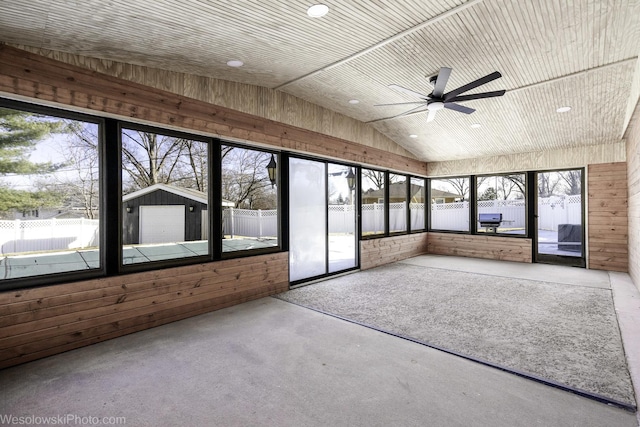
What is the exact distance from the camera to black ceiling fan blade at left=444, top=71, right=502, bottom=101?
11.1 feet

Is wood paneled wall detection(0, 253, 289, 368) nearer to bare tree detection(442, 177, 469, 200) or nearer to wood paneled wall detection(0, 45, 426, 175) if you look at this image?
wood paneled wall detection(0, 45, 426, 175)

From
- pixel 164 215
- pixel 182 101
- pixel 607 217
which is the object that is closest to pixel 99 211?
pixel 164 215

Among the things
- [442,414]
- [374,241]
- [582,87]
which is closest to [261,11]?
[442,414]

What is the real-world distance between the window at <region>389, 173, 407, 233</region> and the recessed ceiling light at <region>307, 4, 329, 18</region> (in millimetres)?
5099

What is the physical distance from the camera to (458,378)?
2457mm

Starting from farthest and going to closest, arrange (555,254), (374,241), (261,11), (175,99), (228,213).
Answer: (555,254)
(374,241)
(228,213)
(175,99)
(261,11)

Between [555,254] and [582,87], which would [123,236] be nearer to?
[582,87]

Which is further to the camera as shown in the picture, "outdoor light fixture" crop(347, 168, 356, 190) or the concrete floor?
"outdoor light fixture" crop(347, 168, 356, 190)

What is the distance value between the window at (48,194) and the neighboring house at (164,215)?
308 mm

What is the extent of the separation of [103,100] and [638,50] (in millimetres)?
5763

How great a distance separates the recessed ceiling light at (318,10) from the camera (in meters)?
2.80

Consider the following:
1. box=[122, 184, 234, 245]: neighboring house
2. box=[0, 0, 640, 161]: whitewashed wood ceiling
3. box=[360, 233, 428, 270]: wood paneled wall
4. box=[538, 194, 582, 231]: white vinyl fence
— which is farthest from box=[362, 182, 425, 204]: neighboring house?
box=[122, 184, 234, 245]: neighboring house

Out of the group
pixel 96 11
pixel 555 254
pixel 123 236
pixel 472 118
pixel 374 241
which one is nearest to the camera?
pixel 96 11

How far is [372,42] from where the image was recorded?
3568 millimetres
